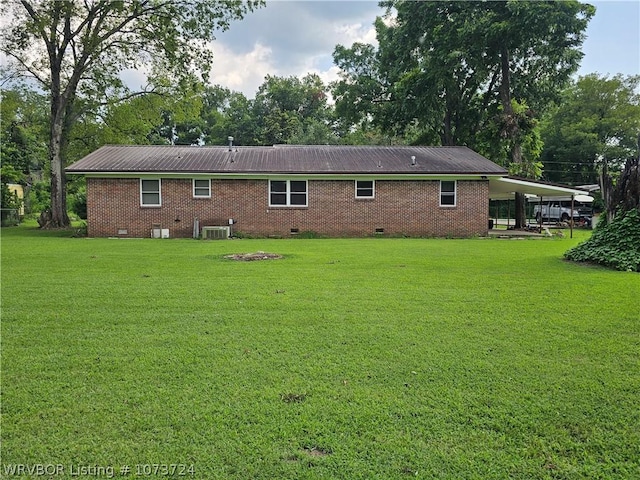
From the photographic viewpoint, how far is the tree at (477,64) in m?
21.7

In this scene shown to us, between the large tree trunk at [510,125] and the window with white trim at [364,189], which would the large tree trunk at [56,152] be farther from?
the large tree trunk at [510,125]

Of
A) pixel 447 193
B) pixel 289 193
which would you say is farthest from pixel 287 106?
pixel 447 193

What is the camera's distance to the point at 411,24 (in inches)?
1034

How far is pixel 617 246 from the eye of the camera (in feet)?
30.9

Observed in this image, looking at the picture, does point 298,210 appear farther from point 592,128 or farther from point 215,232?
point 592,128

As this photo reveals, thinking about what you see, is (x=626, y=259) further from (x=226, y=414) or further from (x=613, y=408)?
(x=226, y=414)

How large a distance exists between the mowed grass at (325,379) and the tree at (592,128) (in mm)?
41470

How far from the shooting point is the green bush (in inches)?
352

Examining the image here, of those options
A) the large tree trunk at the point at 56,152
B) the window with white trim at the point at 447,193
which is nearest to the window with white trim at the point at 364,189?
the window with white trim at the point at 447,193

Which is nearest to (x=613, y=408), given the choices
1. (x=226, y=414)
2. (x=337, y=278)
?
(x=226, y=414)

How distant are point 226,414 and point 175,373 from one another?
0.83m

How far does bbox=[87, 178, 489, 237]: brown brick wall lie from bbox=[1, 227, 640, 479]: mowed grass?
11536 millimetres

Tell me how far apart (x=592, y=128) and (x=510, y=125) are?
24759 millimetres

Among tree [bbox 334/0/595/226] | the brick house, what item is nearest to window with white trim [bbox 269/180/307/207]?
the brick house
